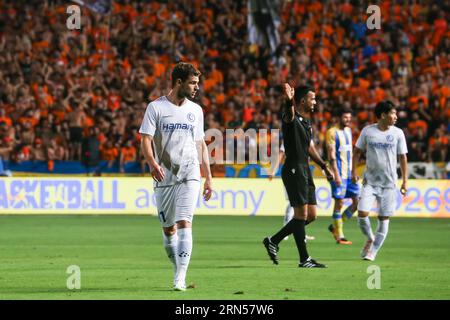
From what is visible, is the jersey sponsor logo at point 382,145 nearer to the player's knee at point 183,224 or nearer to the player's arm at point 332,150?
the player's arm at point 332,150

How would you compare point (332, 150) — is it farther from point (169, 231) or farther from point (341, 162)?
point (169, 231)

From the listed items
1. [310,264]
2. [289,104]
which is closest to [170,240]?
[289,104]

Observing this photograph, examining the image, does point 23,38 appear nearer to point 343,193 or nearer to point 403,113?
point 403,113

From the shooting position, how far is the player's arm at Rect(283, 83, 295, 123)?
13195 mm

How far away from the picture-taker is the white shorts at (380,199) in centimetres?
1583

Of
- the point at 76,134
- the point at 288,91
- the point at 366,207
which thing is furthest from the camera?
the point at 76,134

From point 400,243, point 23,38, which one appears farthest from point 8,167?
point 400,243

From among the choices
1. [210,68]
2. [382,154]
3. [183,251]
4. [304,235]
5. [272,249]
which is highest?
[210,68]

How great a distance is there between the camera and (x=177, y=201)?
11.8m

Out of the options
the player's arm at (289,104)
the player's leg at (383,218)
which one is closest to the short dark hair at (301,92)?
the player's arm at (289,104)

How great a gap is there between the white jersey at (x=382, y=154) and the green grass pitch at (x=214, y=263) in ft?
4.04

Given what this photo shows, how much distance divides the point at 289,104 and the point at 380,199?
9.71ft

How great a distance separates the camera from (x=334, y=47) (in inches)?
1312

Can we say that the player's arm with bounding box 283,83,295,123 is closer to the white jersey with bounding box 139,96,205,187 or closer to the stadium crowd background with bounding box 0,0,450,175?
the white jersey with bounding box 139,96,205,187
